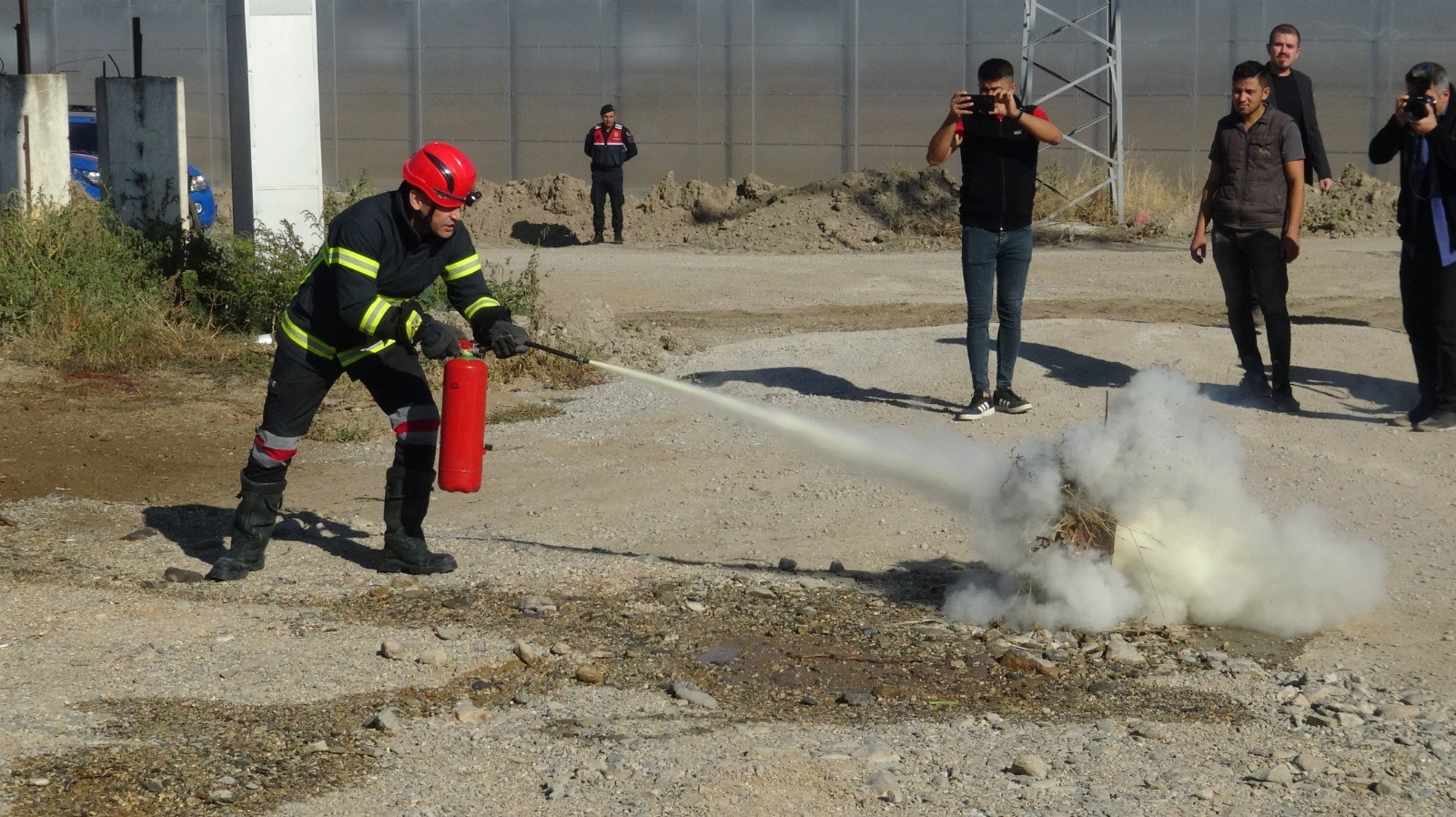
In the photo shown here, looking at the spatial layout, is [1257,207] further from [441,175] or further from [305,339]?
[305,339]

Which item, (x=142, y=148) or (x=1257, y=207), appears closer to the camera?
(x=1257, y=207)

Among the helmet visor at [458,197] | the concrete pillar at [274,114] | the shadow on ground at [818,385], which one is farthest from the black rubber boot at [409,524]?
the concrete pillar at [274,114]

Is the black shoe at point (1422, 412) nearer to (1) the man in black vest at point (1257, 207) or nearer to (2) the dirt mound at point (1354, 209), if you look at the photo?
(1) the man in black vest at point (1257, 207)

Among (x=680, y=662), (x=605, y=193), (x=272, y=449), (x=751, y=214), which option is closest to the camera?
(x=680, y=662)

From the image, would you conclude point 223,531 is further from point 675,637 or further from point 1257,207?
point 1257,207

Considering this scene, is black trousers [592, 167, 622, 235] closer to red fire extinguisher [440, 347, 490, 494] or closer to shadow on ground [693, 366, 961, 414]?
shadow on ground [693, 366, 961, 414]

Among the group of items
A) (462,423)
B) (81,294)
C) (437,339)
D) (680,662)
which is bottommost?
(680,662)

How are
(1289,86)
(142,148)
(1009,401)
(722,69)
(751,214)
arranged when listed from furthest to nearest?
(722,69) → (751,214) → (142,148) → (1289,86) → (1009,401)

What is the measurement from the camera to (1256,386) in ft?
29.9

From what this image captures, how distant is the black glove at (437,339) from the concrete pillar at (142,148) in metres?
7.85

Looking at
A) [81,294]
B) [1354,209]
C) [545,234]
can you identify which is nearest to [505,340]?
[81,294]

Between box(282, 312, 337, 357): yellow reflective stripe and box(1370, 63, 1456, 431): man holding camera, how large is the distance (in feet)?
17.7

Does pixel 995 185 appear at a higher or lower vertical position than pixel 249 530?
higher

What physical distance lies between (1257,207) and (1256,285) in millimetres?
468
